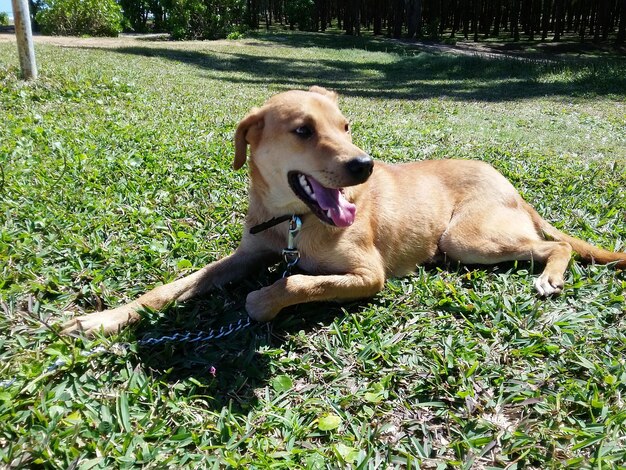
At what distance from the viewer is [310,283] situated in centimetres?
323

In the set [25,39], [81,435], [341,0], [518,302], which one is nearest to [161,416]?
[81,435]

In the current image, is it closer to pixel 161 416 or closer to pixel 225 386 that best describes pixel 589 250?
pixel 225 386

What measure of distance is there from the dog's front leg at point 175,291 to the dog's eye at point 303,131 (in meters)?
0.94

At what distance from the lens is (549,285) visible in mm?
3662

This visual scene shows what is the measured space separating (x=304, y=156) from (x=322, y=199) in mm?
297

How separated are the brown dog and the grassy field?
0.16m

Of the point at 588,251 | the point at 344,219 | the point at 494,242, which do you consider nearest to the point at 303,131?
the point at 344,219

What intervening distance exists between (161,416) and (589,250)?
3474 mm

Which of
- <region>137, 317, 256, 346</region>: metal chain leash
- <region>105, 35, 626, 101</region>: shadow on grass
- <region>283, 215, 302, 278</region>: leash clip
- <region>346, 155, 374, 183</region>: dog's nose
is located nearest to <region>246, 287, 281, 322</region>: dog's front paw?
<region>137, 317, 256, 346</region>: metal chain leash

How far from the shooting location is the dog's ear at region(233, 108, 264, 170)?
3512 mm

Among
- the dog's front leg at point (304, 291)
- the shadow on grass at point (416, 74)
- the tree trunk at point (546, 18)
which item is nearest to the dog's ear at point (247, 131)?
the dog's front leg at point (304, 291)

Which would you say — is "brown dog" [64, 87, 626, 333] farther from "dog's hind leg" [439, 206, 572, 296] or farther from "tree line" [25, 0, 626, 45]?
"tree line" [25, 0, 626, 45]

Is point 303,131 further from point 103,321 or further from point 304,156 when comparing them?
point 103,321

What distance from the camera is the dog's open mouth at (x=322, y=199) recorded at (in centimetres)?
321
